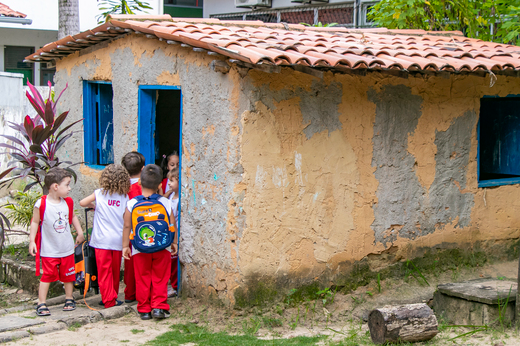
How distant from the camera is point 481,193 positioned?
20.3ft

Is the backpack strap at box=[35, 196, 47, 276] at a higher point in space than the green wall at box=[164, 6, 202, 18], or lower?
lower

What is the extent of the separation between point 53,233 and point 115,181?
0.70m

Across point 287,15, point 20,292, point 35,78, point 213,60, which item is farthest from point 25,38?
point 213,60

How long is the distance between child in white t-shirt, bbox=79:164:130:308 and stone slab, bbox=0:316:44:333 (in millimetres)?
630

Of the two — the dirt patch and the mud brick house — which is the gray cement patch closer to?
the mud brick house

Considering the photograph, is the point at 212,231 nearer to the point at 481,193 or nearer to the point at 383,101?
the point at 383,101

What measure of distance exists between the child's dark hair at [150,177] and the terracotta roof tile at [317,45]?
3.72ft

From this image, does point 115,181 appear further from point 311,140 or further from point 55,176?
point 311,140

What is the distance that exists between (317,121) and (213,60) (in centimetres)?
108

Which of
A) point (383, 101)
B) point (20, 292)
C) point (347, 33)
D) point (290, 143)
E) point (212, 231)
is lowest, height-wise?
point (20, 292)

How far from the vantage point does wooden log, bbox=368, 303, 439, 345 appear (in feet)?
14.4

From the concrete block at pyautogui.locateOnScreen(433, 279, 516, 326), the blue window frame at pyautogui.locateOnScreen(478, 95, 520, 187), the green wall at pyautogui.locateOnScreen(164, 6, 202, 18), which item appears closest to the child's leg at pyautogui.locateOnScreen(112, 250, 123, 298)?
the concrete block at pyautogui.locateOnScreen(433, 279, 516, 326)

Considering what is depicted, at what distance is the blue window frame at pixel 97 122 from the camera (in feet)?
23.3

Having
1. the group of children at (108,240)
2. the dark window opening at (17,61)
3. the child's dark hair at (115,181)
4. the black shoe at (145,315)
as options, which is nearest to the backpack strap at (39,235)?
the group of children at (108,240)
